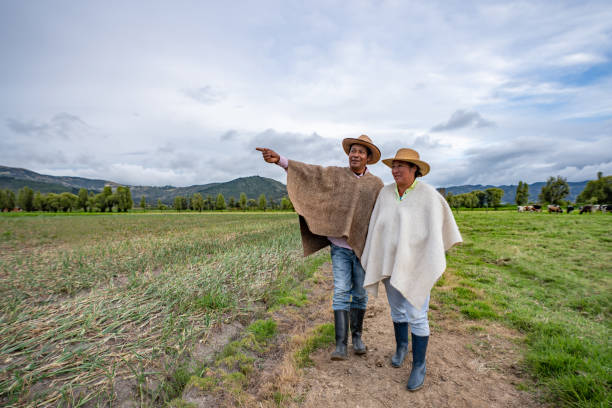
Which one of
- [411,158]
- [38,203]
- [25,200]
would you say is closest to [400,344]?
[411,158]

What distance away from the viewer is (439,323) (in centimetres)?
474

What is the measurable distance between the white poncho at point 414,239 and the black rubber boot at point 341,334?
641 millimetres

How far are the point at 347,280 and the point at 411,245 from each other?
1.06 m

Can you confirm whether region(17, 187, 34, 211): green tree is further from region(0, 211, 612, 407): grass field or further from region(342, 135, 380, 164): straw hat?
region(342, 135, 380, 164): straw hat

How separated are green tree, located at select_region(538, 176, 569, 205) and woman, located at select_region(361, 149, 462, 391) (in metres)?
92.2

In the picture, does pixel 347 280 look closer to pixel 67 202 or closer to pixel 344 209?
pixel 344 209

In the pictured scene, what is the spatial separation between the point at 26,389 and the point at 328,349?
328 cm

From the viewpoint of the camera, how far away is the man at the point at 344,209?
3760mm

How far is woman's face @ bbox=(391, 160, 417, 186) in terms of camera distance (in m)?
3.28

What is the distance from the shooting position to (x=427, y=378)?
325 centimetres

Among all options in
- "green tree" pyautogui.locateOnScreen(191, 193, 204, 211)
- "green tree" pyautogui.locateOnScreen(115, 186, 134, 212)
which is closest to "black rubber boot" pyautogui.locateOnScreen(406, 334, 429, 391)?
"green tree" pyautogui.locateOnScreen(115, 186, 134, 212)

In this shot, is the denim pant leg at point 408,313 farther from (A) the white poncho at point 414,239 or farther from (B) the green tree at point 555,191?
(B) the green tree at point 555,191

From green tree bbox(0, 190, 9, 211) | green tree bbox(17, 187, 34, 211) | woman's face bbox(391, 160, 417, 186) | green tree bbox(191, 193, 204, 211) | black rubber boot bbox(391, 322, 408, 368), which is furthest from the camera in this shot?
green tree bbox(191, 193, 204, 211)

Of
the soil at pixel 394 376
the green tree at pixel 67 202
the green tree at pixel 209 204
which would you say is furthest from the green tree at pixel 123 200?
the soil at pixel 394 376
